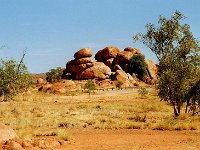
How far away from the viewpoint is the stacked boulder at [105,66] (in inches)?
4139

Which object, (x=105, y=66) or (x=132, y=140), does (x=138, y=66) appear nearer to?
(x=105, y=66)

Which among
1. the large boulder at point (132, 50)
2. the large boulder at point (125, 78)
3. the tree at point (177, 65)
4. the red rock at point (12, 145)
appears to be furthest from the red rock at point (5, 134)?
the large boulder at point (132, 50)

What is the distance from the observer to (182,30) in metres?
36.7

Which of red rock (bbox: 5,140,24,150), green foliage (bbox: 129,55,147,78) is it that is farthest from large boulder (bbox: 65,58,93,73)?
red rock (bbox: 5,140,24,150)

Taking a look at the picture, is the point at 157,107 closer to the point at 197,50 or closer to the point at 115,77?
the point at 197,50

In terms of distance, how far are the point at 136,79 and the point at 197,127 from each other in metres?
84.9

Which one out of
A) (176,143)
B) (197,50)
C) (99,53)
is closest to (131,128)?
(176,143)

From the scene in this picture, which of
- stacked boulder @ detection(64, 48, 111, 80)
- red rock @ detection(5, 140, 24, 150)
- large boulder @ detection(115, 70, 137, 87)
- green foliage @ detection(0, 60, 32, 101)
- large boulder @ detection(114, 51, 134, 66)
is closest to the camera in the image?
red rock @ detection(5, 140, 24, 150)

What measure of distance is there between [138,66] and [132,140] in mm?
88554

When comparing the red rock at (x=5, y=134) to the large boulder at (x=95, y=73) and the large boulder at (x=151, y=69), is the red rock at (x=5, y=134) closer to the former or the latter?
the large boulder at (x=95, y=73)

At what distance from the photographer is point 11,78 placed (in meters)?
39.9

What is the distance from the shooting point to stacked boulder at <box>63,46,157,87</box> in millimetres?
105125

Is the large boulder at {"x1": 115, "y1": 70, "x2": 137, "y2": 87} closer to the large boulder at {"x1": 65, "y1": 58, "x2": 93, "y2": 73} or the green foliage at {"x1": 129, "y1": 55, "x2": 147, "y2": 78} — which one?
the green foliage at {"x1": 129, "y1": 55, "x2": 147, "y2": 78}

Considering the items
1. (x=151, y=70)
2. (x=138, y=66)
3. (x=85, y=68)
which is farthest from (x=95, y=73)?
(x=151, y=70)
